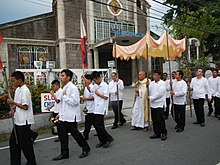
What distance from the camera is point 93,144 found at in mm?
5043

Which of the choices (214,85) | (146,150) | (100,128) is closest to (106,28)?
(214,85)

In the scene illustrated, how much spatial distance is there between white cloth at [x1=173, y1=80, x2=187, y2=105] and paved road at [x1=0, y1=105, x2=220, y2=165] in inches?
31.8

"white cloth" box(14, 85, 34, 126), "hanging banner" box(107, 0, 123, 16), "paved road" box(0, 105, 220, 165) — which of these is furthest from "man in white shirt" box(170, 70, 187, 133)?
"hanging banner" box(107, 0, 123, 16)

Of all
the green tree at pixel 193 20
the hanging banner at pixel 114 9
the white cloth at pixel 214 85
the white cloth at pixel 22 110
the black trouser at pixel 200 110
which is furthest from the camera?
the hanging banner at pixel 114 9

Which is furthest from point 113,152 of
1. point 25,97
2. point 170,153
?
point 25,97

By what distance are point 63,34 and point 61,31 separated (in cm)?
29

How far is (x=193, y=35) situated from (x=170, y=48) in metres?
13.3

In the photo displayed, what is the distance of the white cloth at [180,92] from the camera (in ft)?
19.6

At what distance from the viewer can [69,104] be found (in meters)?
4.04

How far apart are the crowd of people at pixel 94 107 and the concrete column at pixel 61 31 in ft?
40.6

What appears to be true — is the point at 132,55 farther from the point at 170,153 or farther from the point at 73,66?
the point at 73,66

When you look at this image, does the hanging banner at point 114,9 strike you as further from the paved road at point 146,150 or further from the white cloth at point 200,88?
the paved road at point 146,150

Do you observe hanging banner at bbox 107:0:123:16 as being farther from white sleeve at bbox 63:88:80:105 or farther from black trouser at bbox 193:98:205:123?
white sleeve at bbox 63:88:80:105

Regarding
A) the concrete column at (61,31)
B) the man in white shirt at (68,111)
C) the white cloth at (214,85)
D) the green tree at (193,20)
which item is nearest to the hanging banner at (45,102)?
the man in white shirt at (68,111)
